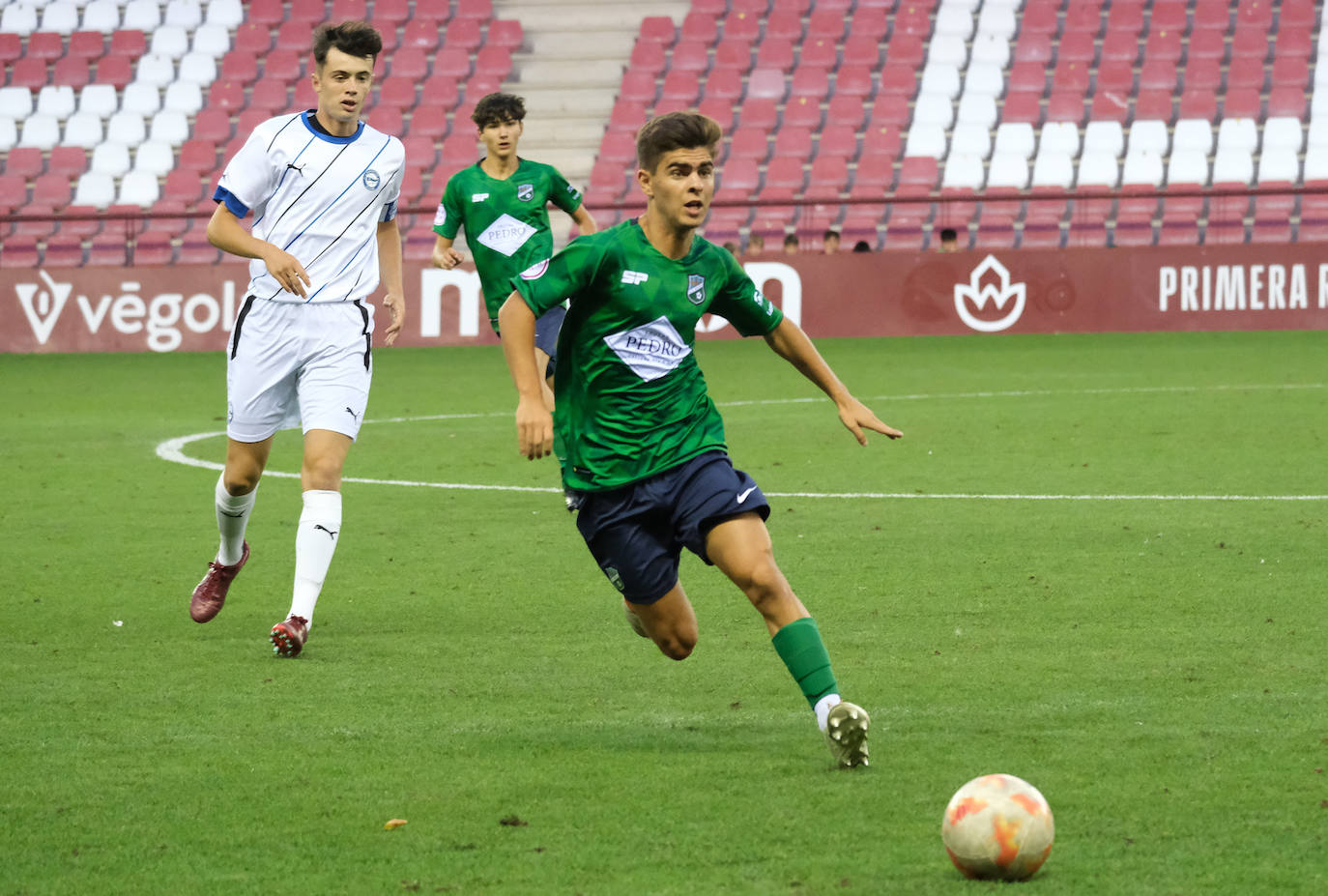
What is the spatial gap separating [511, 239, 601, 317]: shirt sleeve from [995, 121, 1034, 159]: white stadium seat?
21317 mm

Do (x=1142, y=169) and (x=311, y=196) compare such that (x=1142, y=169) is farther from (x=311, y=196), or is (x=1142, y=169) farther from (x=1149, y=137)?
(x=311, y=196)

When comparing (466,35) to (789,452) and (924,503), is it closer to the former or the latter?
(789,452)

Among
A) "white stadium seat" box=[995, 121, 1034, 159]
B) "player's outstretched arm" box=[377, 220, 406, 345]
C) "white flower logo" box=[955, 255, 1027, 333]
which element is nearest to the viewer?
"player's outstretched arm" box=[377, 220, 406, 345]

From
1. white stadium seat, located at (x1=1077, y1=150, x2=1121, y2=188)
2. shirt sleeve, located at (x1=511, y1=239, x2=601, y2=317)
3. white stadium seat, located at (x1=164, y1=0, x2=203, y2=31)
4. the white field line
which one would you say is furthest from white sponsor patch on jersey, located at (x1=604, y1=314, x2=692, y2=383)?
white stadium seat, located at (x1=164, y1=0, x2=203, y2=31)

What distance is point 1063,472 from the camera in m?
10.4

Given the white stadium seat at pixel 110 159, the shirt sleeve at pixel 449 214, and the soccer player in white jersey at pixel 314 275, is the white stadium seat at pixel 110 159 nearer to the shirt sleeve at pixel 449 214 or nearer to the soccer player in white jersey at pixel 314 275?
the shirt sleeve at pixel 449 214

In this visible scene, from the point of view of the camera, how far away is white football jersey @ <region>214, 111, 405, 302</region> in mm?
6371

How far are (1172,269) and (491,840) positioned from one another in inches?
739

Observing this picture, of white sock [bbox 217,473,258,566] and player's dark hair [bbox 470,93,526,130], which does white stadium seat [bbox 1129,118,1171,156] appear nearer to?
player's dark hair [bbox 470,93,526,130]

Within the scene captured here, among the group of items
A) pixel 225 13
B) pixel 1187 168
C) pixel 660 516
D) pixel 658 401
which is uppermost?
pixel 225 13

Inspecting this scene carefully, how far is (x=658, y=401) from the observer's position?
495cm

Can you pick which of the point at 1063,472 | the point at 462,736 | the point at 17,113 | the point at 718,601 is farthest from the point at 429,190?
the point at 462,736

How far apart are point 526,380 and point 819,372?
0.89m

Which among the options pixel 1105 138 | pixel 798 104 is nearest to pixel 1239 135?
pixel 1105 138
